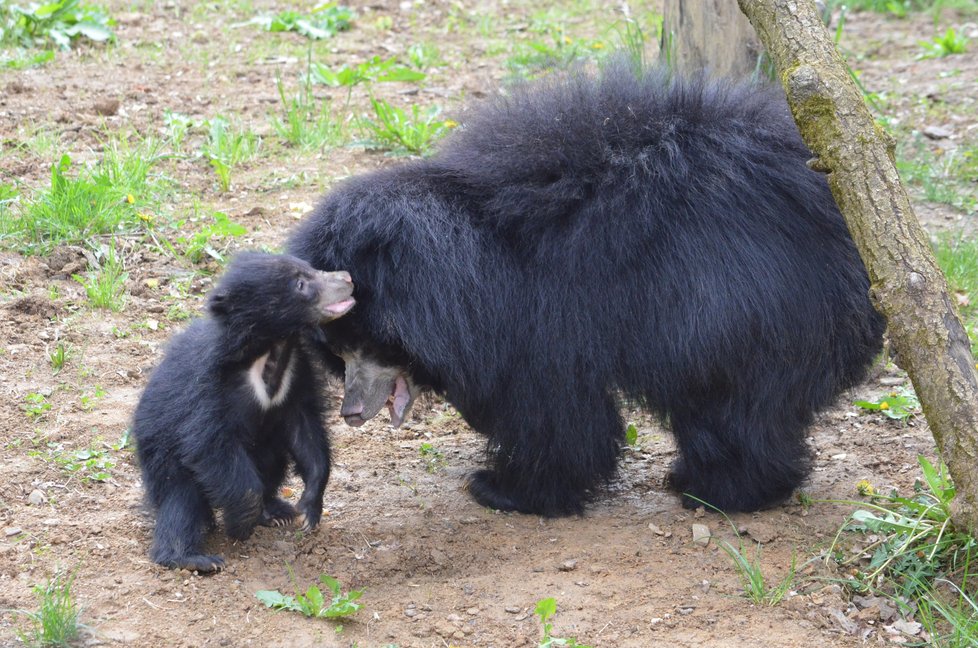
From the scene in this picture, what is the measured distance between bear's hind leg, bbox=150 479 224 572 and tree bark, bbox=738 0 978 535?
2.20 m

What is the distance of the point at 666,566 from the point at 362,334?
1.28m

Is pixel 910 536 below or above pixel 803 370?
below

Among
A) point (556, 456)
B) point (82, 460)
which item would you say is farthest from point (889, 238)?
point (82, 460)

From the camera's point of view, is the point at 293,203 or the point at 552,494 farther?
the point at 293,203

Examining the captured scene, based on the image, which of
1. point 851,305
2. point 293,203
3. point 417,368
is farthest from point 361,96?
point 851,305

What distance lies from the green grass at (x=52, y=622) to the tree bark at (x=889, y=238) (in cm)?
242

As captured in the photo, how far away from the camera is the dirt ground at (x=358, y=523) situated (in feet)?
11.1

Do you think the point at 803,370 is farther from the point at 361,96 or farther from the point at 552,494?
the point at 361,96

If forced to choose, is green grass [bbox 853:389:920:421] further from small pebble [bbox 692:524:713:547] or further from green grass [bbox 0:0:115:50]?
green grass [bbox 0:0:115:50]

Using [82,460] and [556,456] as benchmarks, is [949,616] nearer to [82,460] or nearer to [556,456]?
[556,456]

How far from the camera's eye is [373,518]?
13.8 feet

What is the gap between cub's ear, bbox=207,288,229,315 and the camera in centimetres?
356

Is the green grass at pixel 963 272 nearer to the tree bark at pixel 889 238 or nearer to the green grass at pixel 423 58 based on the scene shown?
the tree bark at pixel 889 238

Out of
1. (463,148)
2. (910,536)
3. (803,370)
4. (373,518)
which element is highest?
(463,148)
